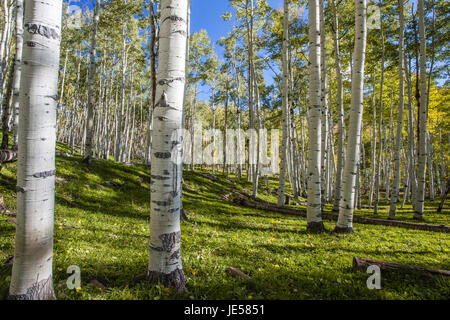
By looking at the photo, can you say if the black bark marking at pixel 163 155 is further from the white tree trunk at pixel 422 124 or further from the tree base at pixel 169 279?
the white tree trunk at pixel 422 124

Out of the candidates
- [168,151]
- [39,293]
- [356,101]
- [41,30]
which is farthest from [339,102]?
[39,293]

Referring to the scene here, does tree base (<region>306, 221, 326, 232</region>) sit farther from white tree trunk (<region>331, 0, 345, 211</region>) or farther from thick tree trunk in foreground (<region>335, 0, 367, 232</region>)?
white tree trunk (<region>331, 0, 345, 211</region>)

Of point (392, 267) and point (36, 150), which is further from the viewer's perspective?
point (392, 267)

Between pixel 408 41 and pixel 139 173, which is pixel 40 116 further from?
pixel 408 41

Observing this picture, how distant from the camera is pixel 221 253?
177 inches

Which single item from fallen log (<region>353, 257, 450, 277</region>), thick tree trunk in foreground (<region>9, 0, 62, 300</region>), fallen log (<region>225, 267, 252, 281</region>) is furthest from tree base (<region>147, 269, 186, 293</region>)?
fallen log (<region>353, 257, 450, 277</region>)

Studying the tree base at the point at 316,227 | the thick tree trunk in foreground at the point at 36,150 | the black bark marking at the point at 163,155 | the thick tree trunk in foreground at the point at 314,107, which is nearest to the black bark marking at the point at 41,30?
the thick tree trunk in foreground at the point at 36,150

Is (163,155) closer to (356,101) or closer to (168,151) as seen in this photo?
(168,151)

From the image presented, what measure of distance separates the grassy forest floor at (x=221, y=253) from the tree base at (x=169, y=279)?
76 millimetres

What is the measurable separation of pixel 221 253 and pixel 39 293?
3.02 metres

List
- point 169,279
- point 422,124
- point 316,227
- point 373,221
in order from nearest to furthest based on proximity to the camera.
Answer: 1. point 169,279
2. point 316,227
3. point 373,221
4. point 422,124

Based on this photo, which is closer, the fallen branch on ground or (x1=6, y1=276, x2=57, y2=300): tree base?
(x1=6, y1=276, x2=57, y2=300): tree base

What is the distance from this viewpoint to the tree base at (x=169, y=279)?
2654 mm

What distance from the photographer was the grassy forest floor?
2.90 metres
